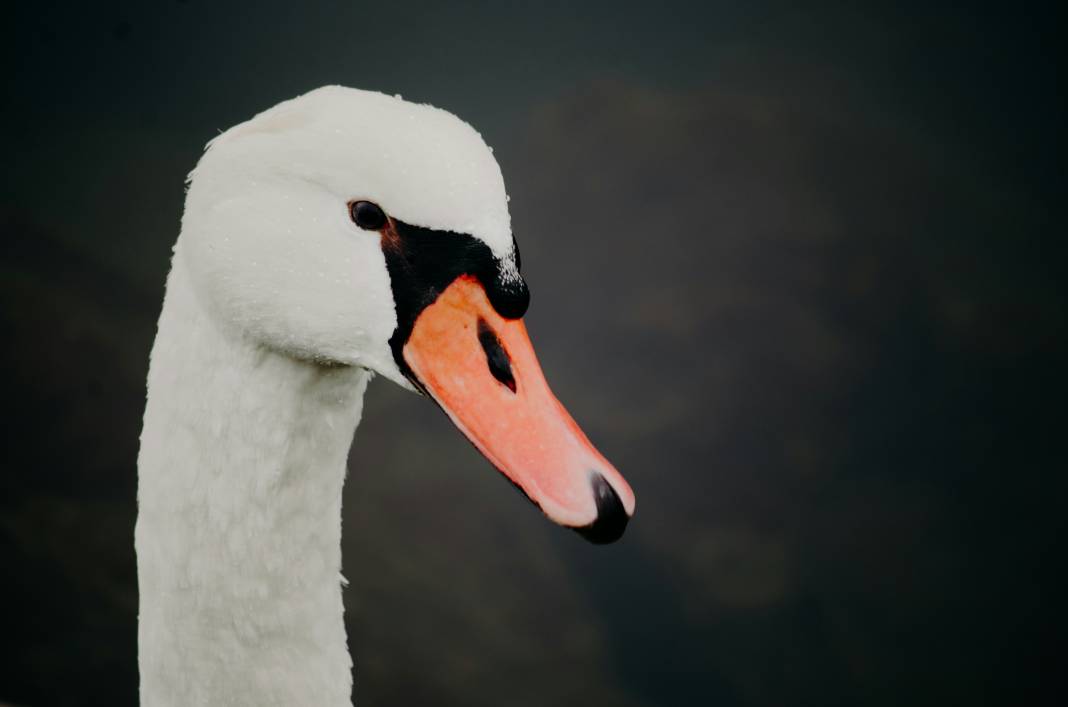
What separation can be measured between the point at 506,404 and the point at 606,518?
9 centimetres

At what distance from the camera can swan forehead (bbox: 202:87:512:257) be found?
554 millimetres

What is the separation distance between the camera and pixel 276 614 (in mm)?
709

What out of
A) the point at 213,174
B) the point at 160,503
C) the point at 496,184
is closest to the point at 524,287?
the point at 496,184

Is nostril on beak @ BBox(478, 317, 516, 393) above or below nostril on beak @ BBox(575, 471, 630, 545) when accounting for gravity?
above

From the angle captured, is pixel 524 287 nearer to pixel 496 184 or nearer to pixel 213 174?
pixel 496 184

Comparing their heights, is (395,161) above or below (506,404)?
above

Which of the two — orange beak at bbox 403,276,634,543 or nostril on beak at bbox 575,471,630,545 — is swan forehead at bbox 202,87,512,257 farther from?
nostril on beak at bbox 575,471,630,545

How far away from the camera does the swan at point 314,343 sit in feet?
1.82

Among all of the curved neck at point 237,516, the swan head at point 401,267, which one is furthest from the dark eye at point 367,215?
the curved neck at point 237,516

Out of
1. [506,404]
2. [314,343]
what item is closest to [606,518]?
[506,404]

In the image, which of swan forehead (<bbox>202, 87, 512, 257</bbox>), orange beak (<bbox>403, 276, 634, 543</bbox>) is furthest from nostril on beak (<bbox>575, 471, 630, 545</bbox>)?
swan forehead (<bbox>202, 87, 512, 257</bbox>)

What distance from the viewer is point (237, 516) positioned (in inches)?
26.0

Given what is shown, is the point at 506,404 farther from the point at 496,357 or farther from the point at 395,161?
the point at 395,161

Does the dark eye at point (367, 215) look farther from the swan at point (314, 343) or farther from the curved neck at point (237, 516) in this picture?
the curved neck at point (237, 516)
